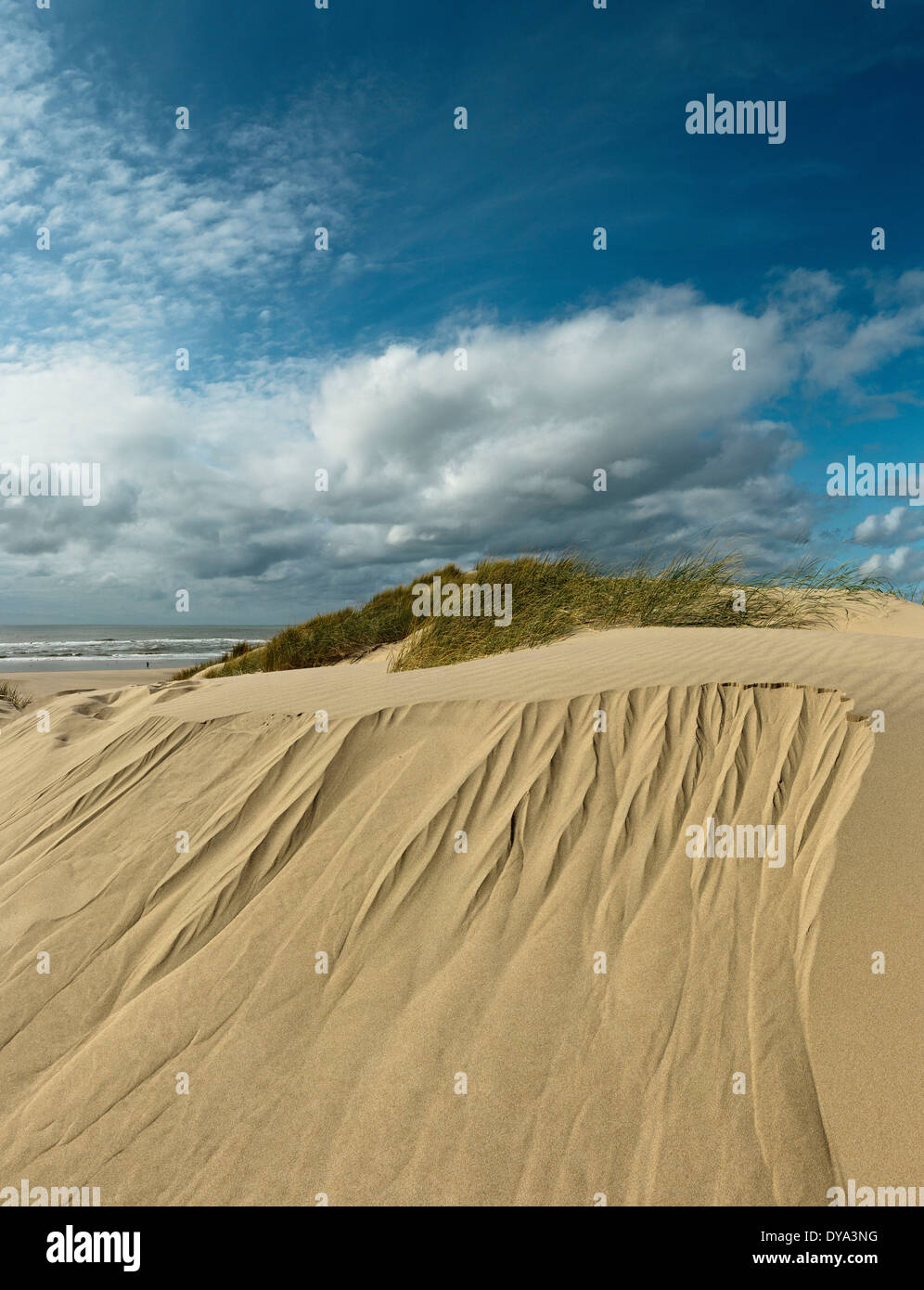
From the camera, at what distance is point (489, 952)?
10.3 ft

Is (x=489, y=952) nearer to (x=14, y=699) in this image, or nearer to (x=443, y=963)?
(x=443, y=963)

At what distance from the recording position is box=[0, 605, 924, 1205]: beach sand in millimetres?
2475

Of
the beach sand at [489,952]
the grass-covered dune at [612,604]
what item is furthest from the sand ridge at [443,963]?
the grass-covered dune at [612,604]

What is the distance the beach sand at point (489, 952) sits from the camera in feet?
8.12

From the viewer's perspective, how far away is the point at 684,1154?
7.88 feet

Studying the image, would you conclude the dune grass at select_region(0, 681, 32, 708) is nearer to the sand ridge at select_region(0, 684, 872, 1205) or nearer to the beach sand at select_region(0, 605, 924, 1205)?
the beach sand at select_region(0, 605, 924, 1205)

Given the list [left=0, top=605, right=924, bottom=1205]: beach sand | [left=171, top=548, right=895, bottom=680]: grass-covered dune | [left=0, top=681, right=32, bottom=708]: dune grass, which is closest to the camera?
[left=0, top=605, right=924, bottom=1205]: beach sand

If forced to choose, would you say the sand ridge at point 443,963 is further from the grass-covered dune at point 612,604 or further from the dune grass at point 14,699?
the dune grass at point 14,699

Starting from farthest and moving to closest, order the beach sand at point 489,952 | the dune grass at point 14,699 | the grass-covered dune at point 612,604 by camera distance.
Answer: the dune grass at point 14,699, the grass-covered dune at point 612,604, the beach sand at point 489,952

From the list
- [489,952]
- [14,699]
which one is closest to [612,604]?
[489,952]

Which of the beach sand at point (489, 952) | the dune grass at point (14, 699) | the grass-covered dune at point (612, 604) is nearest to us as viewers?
the beach sand at point (489, 952)

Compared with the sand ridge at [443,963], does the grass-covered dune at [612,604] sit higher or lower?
higher

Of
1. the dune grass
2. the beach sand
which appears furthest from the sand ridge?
the dune grass

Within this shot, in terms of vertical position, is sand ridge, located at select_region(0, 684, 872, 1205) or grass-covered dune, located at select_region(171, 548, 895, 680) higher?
grass-covered dune, located at select_region(171, 548, 895, 680)
